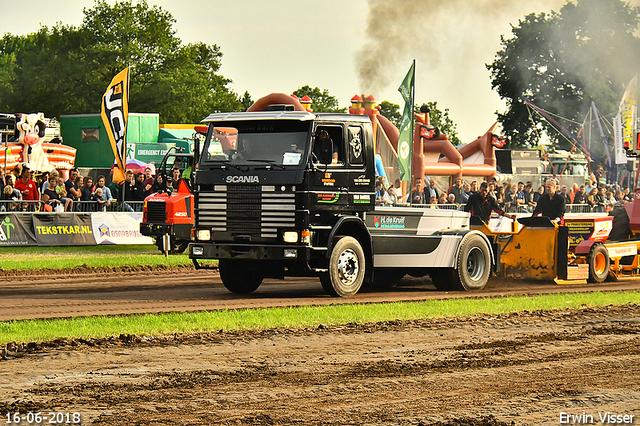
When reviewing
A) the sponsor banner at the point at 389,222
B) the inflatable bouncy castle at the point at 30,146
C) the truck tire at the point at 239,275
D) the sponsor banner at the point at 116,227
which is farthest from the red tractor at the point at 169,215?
the inflatable bouncy castle at the point at 30,146

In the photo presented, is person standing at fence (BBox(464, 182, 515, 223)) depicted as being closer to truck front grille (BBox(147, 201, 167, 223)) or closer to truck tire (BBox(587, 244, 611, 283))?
truck tire (BBox(587, 244, 611, 283))

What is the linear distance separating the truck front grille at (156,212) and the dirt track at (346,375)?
10.8 metres

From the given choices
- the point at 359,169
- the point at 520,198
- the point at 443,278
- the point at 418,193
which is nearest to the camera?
the point at 359,169

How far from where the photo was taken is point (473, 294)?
15555 millimetres

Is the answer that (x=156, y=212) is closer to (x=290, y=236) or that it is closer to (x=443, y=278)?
(x=443, y=278)

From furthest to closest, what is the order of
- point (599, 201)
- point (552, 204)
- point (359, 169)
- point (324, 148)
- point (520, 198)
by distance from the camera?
point (599, 201) < point (520, 198) < point (552, 204) < point (359, 169) < point (324, 148)

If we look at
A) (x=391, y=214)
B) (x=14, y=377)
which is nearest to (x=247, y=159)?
(x=391, y=214)

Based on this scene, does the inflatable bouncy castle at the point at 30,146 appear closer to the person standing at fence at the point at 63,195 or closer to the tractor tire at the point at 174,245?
the person standing at fence at the point at 63,195

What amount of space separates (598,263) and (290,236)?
7104 millimetres

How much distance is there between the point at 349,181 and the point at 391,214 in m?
1.30

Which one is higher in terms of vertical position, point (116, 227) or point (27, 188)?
point (27, 188)

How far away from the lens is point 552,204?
60.0ft

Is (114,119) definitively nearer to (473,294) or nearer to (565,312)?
(473,294)

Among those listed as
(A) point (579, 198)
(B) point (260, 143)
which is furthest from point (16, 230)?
(A) point (579, 198)
